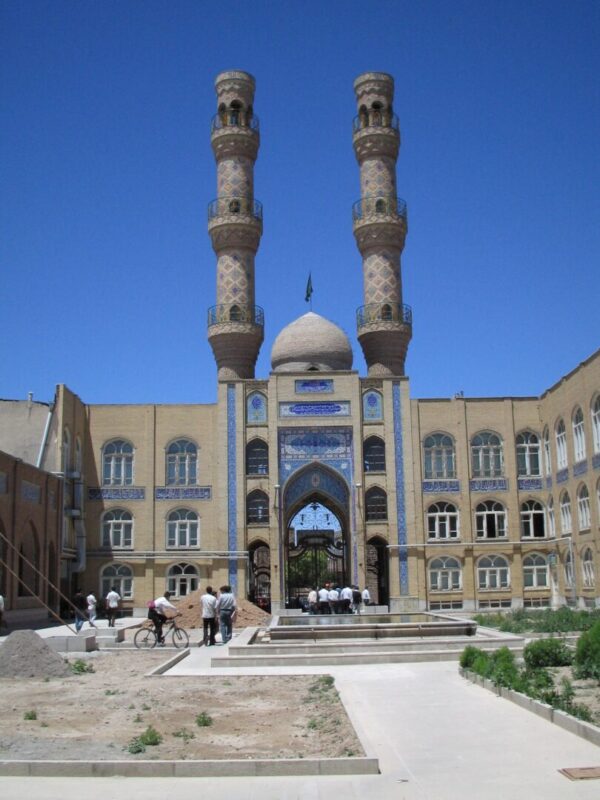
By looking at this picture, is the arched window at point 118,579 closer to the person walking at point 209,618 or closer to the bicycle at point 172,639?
the bicycle at point 172,639

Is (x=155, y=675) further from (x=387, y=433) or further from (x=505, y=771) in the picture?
(x=387, y=433)

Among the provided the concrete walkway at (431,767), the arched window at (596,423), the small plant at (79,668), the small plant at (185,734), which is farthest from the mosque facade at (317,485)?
the small plant at (185,734)

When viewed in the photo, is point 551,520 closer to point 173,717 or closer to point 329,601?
point 329,601

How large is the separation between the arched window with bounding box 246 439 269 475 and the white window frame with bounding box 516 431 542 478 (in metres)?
9.94

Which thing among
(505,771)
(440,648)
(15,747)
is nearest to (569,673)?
(440,648)

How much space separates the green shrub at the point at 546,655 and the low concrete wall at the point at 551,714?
1.21 metres

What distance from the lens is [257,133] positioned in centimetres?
4100

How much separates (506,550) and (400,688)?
80.3 ft

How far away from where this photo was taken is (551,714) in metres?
9.85

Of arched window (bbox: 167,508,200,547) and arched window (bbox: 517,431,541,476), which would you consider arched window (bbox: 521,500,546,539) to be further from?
arched window (bbox: 167,508,200,547)

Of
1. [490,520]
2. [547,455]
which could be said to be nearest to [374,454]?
[490,520]

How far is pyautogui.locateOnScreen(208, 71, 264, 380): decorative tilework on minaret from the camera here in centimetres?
3909

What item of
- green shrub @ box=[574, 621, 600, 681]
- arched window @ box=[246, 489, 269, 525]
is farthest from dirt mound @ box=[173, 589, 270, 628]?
green shrub @ box=[574, 621, 600, 681]

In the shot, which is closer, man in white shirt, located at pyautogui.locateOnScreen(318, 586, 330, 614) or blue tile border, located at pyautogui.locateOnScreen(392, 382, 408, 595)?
man in white shirt, located at pyautogui.locateOnScreen(318, 586, 330, 614)
